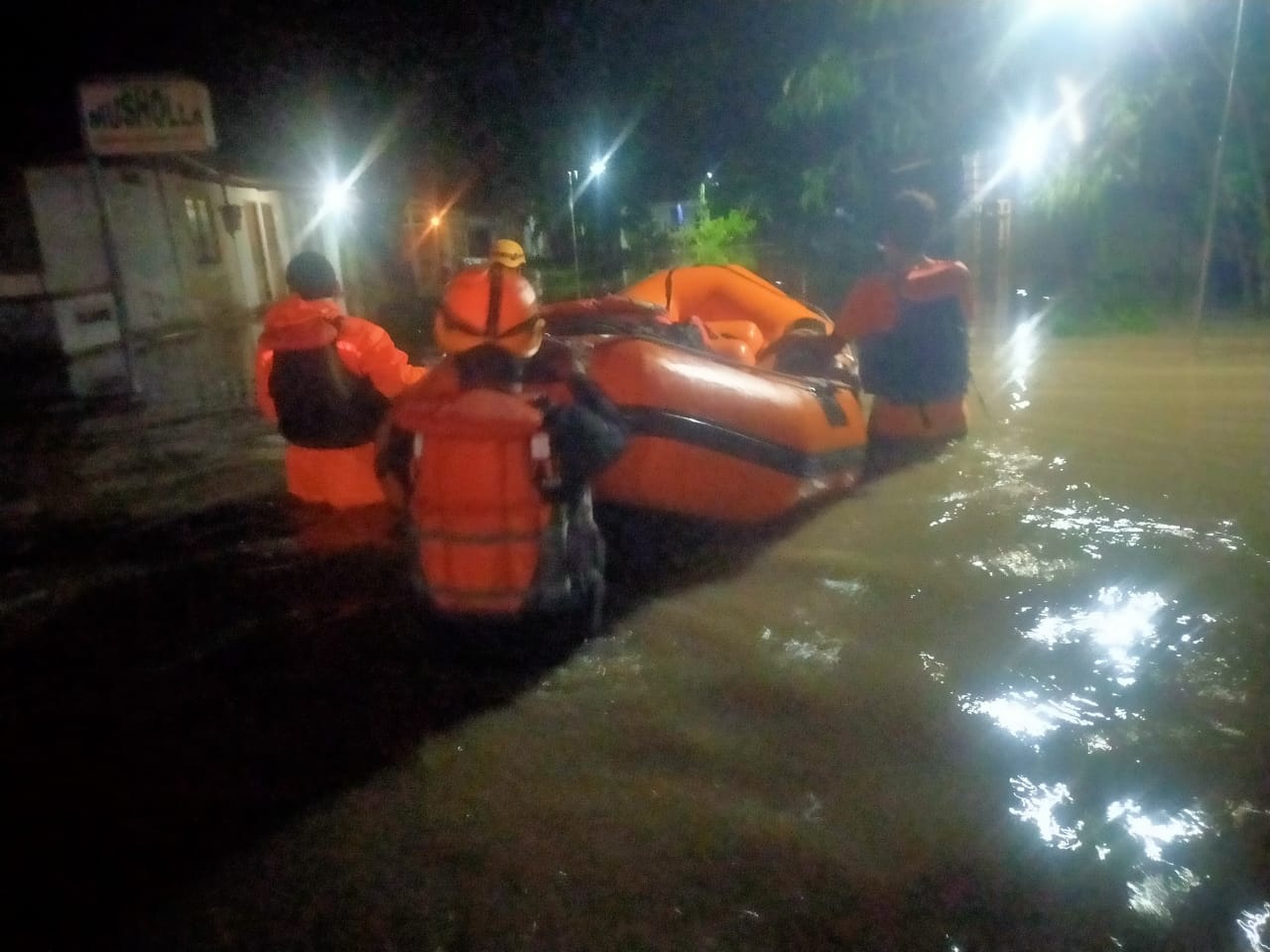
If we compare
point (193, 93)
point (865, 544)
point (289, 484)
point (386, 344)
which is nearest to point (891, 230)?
point (865, 544)

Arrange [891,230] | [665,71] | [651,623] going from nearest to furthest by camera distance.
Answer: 1. [651,623]
2. [891,230]
3. [665,71]

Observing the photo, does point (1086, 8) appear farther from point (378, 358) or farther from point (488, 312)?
point (488, 312)

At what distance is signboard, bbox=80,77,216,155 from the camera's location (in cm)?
850

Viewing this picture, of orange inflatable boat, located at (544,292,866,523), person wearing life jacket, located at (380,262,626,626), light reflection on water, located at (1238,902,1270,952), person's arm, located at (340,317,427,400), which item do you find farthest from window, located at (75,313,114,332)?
light reflection on water, located at (1238,902,1270,952)

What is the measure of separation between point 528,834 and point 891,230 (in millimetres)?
3982

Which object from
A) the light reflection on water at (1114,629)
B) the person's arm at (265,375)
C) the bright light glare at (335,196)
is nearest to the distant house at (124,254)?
the bright light glare at (335,196)

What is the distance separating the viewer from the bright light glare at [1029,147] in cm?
1110

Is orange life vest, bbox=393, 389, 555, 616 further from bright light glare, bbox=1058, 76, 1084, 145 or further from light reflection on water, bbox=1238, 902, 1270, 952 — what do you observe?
bright light glare, bbox=1058, 76, 1084, 145

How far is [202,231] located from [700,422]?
15512 millimetres

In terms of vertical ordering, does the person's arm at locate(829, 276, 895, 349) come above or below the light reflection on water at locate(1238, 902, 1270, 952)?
above

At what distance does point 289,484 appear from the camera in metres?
5.45

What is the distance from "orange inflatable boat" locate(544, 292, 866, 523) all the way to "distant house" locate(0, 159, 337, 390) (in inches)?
313

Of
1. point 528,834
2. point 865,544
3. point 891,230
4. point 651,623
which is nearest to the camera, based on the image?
point 528,834

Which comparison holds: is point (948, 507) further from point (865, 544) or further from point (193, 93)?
point (193, 93)
